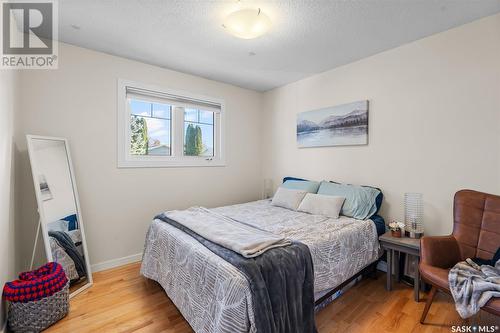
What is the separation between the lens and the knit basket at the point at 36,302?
1.66m

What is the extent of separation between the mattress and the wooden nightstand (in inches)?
4.7

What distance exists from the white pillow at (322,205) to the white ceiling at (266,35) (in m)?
1.64

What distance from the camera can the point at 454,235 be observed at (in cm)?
199

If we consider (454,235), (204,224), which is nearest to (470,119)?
(454,235)

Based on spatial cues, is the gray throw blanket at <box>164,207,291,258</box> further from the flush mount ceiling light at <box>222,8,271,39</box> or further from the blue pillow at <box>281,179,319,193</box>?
the flush mount ceiling light at <box>222,8,271,39</box>

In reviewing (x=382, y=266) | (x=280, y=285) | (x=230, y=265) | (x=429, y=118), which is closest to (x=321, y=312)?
(x=280, y=285)

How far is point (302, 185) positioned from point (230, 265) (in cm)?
189

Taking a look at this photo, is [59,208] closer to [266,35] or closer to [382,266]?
[266,35]

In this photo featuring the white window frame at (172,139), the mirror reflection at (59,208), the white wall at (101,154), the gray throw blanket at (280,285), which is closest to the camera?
the gray throw blanket at (280,285)

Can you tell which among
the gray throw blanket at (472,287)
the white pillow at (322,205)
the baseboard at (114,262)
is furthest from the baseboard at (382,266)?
the baseboard at (114,262)

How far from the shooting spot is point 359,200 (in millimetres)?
2553

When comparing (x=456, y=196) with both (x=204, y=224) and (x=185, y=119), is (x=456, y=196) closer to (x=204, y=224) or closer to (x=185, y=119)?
(x=204, y=224)

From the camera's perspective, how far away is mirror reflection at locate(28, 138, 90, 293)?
6.97 ft

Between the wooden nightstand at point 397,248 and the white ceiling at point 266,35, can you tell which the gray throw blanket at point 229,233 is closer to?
the wooden nightstand at point 397,248
